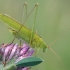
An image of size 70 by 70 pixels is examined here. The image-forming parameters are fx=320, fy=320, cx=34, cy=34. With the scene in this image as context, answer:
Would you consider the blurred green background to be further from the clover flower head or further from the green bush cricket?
the clover flower head

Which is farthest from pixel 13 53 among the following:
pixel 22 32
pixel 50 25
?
pixel 50 25

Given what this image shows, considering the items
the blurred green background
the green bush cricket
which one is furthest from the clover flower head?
the blurred green background

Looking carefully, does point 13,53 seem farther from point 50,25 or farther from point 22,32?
point 50,25

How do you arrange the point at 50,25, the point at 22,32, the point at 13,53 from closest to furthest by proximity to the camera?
the point at 13,53
the point at 22,32
the point at 50,25

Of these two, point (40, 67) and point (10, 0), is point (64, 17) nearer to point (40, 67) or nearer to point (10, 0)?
point (10, 0)

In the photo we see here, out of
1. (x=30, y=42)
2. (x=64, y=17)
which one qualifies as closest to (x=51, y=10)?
(x=64, y=17)

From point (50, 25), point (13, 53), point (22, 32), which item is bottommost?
point (13, 53)

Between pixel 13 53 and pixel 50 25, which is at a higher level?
pixel 50 25

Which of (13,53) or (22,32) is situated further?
(22,32)

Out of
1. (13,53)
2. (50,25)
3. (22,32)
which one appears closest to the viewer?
(13,53)
